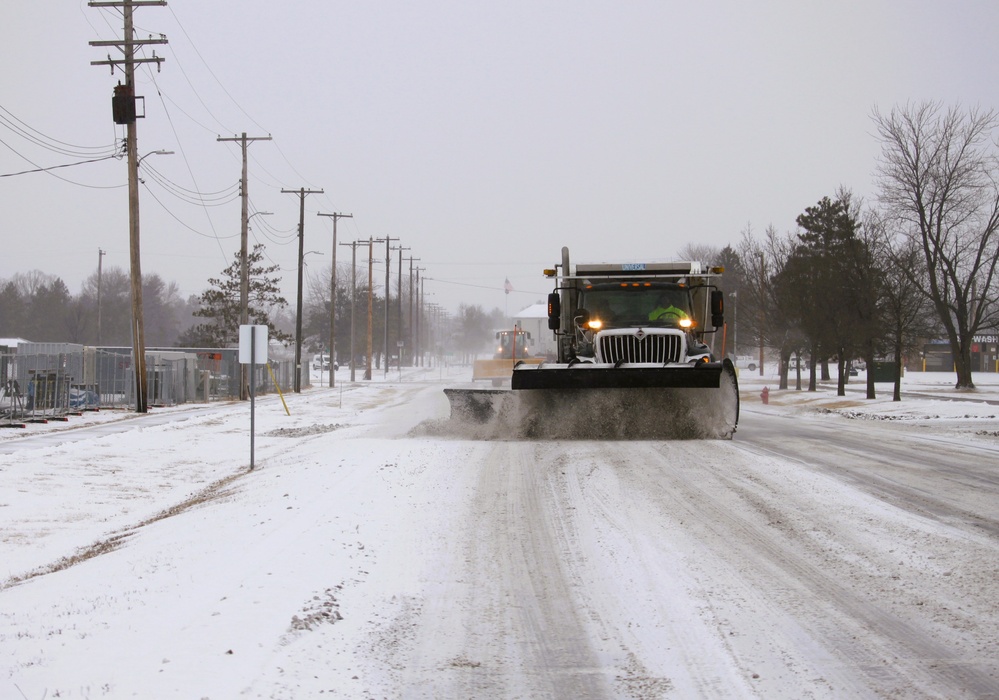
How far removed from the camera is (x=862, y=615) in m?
5.92

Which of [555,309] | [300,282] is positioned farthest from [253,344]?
[300,282]

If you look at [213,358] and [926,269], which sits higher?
[926,269]

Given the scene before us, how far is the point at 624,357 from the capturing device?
14758 mm

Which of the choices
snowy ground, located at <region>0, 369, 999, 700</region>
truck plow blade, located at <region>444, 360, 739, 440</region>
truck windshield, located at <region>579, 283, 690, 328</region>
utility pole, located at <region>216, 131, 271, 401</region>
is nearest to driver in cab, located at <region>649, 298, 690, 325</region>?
truck windshield, located at <region>579, 283, 690, 328</region>

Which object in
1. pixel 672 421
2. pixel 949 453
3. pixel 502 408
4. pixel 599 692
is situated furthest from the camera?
pixel 502 408

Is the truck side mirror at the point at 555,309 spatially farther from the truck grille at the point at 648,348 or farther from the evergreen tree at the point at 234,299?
the evergreen tree at the point at 234,299

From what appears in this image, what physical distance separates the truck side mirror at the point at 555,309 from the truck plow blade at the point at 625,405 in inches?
45.0

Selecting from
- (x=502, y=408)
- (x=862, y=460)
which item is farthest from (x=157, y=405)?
(x=862, y=460)

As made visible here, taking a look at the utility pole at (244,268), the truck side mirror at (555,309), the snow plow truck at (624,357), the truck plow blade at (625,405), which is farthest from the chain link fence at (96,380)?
the truck side mirror at (555,309)

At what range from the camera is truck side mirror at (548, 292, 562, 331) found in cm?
1496

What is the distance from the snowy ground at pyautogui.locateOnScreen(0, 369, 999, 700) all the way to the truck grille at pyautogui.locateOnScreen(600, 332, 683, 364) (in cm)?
165

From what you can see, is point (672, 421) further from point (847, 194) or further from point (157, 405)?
point (847, 194)

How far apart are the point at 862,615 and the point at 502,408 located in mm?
10362

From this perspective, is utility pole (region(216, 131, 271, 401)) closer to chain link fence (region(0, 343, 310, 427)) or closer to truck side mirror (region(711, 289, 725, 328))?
chain link fence (region(0, 343, 310, 427))
